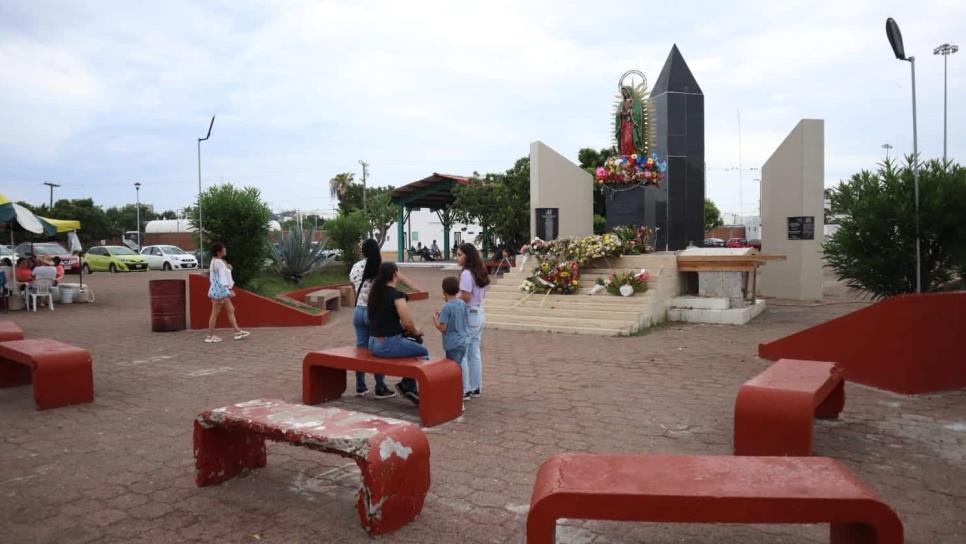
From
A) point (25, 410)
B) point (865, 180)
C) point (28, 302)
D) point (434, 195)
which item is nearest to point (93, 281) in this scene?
point (28, 302)

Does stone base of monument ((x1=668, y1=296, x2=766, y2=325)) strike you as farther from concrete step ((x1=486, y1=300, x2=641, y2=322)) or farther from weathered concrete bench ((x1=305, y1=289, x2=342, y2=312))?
weathered concrete bench ((x1=305, y1=289, x2=342, y2=312))

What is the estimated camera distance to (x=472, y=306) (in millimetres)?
6184

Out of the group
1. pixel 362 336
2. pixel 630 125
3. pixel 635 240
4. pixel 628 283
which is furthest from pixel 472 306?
pixel 630 125

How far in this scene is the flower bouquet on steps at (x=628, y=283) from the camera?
1188 cm

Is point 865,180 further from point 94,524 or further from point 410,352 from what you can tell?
point 94,524

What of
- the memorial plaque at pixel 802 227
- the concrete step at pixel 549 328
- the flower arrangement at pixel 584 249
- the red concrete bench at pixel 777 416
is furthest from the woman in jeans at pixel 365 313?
the memorial plaque at pixel 802 227

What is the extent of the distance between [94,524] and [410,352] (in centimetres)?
269

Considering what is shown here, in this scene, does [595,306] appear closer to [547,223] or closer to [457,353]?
[457,353]

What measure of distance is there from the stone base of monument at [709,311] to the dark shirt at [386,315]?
777cm

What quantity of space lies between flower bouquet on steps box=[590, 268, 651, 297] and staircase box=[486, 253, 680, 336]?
13 centimetres

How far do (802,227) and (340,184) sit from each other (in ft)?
179

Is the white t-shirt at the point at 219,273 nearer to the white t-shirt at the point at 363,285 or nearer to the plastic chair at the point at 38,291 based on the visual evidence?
the white t-shirt at the point at 363,285

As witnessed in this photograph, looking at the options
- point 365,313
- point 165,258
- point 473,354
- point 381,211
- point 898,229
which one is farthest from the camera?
point 381,211

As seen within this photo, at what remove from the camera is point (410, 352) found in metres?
5.69
